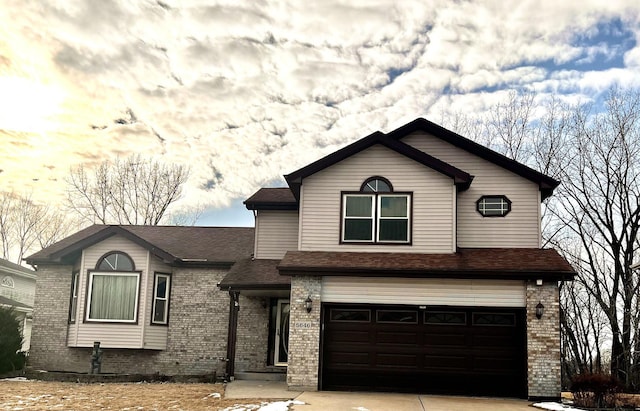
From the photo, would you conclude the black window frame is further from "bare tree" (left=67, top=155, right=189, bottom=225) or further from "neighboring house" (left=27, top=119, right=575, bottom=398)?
"bare tree" (left=67, top=155, right=189, bottom=225)

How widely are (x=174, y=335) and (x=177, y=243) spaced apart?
3497 mm

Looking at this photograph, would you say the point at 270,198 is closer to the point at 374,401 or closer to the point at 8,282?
the point at 374,401

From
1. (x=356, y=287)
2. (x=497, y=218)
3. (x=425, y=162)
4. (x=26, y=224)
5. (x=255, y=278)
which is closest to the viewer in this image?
(x=356, y=287)

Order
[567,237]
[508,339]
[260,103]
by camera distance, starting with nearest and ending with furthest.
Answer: [508,339] → [260,103] → [567,237]

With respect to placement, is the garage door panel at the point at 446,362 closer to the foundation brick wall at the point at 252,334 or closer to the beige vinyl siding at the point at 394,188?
the beige vinyl siding at the point at 394,188

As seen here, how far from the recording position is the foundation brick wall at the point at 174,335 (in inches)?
828

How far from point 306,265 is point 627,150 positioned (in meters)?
15.8

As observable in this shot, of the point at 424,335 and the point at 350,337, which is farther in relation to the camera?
the point at 350,337

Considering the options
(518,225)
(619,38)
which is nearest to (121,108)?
(518,225)

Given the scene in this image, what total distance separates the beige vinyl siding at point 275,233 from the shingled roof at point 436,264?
322cm

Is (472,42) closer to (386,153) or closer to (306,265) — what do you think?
(386,153)

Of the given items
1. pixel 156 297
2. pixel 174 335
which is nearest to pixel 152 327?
pixel 174 335

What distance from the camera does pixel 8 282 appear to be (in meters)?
33.7

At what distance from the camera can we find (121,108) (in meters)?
26.6
